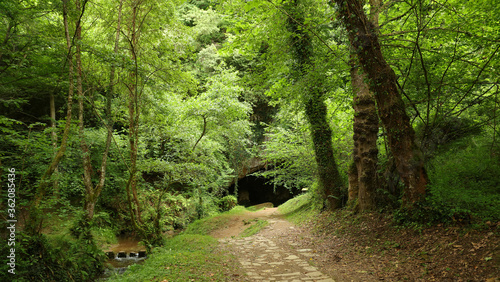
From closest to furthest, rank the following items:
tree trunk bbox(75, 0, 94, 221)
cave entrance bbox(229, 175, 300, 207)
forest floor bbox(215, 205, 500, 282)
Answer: forest floor bbox(215, 205, 500, 282) → tree trunk bbox(75, 0, 94, 221) → cave entrance bbox(229, 175, 300, 207)

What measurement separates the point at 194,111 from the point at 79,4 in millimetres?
5150

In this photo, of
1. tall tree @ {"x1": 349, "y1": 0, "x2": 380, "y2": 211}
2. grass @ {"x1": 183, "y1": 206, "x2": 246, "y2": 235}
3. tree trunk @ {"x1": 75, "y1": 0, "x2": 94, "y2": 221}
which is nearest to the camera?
tree trunk @ {"x1": 75, "y1": 0, "x2": 94, "y2": 221}

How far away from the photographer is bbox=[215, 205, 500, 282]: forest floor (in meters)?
3.54

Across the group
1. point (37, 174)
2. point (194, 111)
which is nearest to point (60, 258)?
point (37, 174)

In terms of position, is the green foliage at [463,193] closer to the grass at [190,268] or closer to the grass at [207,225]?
the grass at [190,268]

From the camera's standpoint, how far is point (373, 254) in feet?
16.2

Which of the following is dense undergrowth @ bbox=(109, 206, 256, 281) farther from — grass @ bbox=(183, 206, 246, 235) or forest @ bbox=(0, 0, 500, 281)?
grass @ bbox=(183, 206, 246, 235)

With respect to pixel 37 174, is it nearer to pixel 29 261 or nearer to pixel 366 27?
pixel 29 261

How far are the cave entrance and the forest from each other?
12.5 meters

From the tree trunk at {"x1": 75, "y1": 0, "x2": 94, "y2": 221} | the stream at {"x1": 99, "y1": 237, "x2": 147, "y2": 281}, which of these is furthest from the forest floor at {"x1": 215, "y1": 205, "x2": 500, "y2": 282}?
the tree trunk at {"x1": 75, "y1": 0, "x2": 94, "y2": 221}

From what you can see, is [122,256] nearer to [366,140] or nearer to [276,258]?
[276,258]

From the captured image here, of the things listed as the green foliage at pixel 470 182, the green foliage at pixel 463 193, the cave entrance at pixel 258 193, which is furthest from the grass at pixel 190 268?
the cave entrance at pixel 258 193

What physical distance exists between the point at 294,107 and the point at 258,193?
18.0 m

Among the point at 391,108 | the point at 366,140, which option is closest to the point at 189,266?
the point at 391,108
